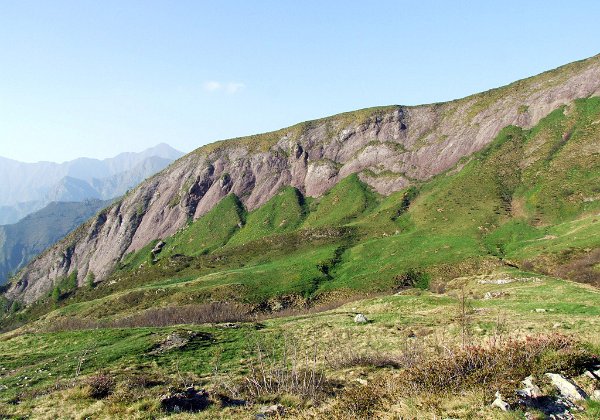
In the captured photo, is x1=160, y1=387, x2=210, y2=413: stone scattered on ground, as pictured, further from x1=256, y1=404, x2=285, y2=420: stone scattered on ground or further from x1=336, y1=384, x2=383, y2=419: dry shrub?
x1=336, y1=384, x2=383, y2=419: dry shrub

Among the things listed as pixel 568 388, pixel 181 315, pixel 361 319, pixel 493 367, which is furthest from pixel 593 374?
pixel 181 315

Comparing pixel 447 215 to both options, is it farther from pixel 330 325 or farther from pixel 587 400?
pixel 587 400

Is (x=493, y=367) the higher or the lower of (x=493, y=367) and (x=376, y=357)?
the higher

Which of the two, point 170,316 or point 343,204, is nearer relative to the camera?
point 170,316

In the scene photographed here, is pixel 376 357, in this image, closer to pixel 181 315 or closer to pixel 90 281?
pixel 181 315

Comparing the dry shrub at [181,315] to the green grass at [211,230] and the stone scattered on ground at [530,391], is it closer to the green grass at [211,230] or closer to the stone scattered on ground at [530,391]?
the stone scattered on ground at [530,391]

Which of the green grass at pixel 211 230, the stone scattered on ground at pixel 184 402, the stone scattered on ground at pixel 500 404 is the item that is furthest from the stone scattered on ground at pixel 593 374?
the green grass at pixel 211 230

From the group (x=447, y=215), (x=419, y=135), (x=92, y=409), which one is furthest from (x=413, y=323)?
(x=419, y=135)

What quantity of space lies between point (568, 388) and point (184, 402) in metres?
14.4

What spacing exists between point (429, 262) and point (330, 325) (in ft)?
150

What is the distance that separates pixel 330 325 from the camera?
124 ft

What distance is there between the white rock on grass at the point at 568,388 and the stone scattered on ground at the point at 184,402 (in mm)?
13093

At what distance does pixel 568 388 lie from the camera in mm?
13273

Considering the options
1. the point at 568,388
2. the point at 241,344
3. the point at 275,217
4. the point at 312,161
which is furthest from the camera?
the point at 312,161
